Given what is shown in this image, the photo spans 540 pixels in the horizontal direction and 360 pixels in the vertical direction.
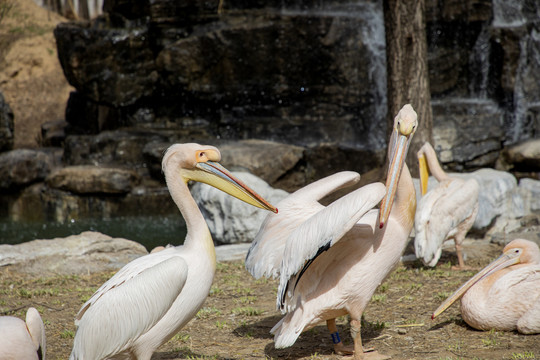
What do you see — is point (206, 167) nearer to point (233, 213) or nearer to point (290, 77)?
point (233, 213)

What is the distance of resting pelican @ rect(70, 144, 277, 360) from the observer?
2.78 metres

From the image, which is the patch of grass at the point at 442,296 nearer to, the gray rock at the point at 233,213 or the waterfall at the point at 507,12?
the gray rock at the point at 233,213

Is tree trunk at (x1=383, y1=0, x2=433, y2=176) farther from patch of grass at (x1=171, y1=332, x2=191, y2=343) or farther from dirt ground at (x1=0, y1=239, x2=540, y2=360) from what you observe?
patch of grass at (x1=171, y1=332, x2=191, y2=343)

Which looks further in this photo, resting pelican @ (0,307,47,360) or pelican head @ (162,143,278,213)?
pelican head @ (162,143,278,213)

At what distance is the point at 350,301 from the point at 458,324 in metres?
0.98

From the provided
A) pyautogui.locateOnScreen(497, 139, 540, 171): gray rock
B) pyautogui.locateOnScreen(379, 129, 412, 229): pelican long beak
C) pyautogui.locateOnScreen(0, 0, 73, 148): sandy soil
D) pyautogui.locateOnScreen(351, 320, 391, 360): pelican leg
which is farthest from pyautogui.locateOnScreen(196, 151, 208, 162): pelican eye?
pyautogui.locateOnScreen(0, 0, 73, 148): sandy soil

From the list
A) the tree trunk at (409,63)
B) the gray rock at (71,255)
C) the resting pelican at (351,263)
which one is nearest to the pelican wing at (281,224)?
the resting pelican at (351,263)

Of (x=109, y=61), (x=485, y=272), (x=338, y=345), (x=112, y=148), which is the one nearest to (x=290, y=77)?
(x=109, y=61)

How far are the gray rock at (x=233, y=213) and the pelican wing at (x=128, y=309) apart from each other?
390 centimetres

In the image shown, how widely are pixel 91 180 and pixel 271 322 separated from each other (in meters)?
6.49

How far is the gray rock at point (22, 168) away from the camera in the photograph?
1026cm

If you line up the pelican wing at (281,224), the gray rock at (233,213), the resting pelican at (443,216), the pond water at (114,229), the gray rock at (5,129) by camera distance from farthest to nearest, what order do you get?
the gray rock at (5,129)
the pond water at (114,229)
the gray rock at (233,213)
the resting pelican at (443,216)
the pelican wing at (281,224)

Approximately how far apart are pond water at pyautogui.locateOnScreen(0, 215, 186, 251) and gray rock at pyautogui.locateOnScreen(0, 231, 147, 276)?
2.16m

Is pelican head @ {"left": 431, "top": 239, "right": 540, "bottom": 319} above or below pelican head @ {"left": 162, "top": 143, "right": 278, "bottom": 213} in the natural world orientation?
below
